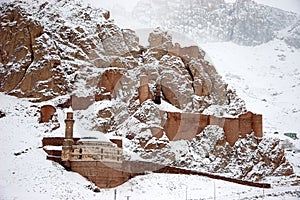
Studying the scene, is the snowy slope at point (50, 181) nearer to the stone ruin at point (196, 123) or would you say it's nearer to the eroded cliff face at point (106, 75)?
the eroded cliff face at point (106, 75)

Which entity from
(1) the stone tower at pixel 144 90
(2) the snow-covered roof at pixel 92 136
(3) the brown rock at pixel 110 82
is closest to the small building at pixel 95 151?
(2) the snow-covered roof at pixel 92 136

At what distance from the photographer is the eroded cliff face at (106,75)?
61.6 m

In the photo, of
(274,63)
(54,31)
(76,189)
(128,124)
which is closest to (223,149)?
(128,124)

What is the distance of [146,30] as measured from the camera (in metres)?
88.6

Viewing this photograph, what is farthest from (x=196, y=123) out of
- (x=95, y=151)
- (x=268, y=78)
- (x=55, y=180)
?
(x=268, y=78)

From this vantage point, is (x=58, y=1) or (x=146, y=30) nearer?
(x=58, y=1)

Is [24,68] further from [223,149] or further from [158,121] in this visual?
[223,149]

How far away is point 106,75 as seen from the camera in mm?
66312

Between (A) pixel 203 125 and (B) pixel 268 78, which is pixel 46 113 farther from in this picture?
(B) pixel 268 78

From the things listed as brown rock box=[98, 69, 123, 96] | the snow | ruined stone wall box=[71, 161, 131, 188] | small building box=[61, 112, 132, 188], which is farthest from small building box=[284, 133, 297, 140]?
ruined stone wall box=[71, 161, 131, 188]

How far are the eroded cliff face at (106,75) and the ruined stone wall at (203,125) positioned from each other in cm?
84

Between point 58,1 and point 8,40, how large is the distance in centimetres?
1192

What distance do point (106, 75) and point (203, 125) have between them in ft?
54.3

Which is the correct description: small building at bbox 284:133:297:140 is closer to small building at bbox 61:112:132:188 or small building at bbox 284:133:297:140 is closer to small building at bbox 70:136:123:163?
small building at bbox 61:112:132:188
